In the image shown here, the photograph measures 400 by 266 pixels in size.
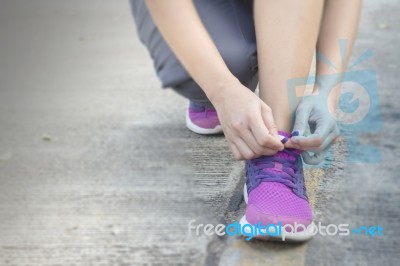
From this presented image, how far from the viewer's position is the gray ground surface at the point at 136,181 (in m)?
1.17

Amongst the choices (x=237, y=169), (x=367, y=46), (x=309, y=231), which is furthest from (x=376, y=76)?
(x=309, y=231)

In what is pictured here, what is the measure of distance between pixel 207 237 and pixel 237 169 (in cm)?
21

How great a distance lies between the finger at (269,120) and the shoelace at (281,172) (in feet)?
0.28

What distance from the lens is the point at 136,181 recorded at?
5.00ft

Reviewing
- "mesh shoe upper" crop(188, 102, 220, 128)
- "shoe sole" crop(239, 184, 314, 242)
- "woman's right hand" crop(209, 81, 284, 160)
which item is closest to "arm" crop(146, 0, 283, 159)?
"woman's right hand" crop(209, 81, 284, 160)

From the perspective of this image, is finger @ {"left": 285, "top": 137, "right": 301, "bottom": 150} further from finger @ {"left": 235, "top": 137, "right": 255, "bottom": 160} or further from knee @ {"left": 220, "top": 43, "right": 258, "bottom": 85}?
knee @ {"left": 220, "top": 43, "right": 258, "bottom": 85}

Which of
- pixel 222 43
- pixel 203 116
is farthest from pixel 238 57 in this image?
pixel 203 116

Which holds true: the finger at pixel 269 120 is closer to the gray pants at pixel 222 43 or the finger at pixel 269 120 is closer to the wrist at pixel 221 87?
the wrist at pixel 221 87

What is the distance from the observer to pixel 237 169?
53.4 inches

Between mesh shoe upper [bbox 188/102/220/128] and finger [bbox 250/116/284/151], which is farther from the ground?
finger [bbox 250/116/284/151]

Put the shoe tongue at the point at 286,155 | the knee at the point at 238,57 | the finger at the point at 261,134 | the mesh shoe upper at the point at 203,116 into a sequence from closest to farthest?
the finger at the point at 261,134, the shoe tongue at the point at 286,155, the knee at the point at 238,57, the mesh shoe upper at the point at 203,116

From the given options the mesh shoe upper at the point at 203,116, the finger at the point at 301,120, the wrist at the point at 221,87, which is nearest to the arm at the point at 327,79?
the finger at the point at 301,120

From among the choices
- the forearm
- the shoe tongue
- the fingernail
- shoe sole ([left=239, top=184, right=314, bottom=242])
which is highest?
the forearm

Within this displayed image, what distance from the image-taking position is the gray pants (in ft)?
4.22
